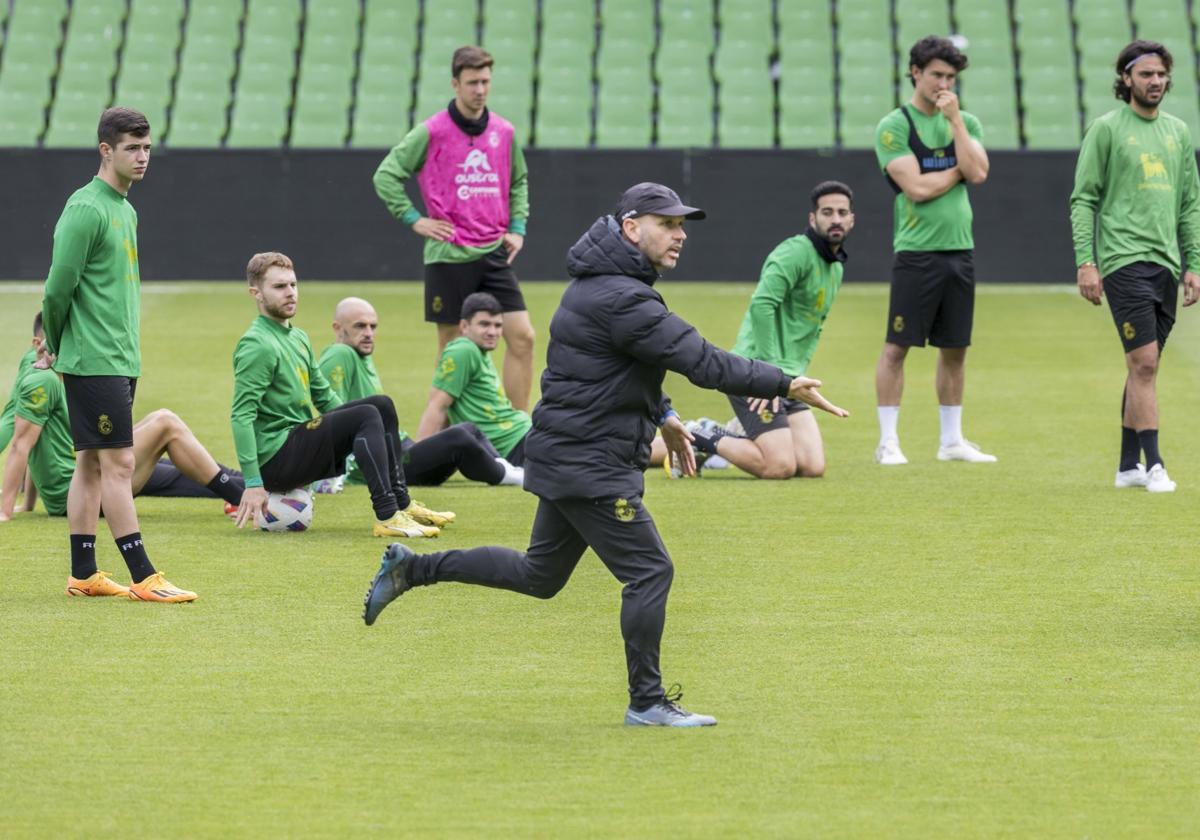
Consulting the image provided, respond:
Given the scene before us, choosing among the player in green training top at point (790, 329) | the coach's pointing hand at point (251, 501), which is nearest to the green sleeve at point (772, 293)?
the player in green training top at point (790, 329)

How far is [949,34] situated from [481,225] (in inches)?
602

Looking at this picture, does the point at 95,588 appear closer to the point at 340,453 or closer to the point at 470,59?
the point at 340,453

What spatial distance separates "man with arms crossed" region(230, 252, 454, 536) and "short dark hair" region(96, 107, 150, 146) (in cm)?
159

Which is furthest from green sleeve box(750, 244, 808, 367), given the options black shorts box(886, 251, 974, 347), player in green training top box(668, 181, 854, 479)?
black shorts box(886, 251, 974, 347)

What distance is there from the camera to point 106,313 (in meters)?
7.35

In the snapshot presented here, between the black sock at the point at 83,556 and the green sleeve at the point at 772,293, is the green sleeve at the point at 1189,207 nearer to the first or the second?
the green sleeve at the point at 772,293

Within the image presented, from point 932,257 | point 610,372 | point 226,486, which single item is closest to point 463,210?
point 932,257

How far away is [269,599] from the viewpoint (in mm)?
7695

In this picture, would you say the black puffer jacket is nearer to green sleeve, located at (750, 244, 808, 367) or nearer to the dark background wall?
green sleeve, located at (750, 244, 808, 367)

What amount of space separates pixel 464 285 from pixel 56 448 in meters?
3.46

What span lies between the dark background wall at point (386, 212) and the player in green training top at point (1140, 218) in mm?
11564

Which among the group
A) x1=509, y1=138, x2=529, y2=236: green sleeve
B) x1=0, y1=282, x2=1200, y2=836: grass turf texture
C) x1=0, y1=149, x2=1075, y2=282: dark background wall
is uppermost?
x1=0, y1=149, x2=1075, y2=282: dark background wall

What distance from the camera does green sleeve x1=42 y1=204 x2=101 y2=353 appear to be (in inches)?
284

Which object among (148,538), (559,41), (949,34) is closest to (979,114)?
(949,34)
